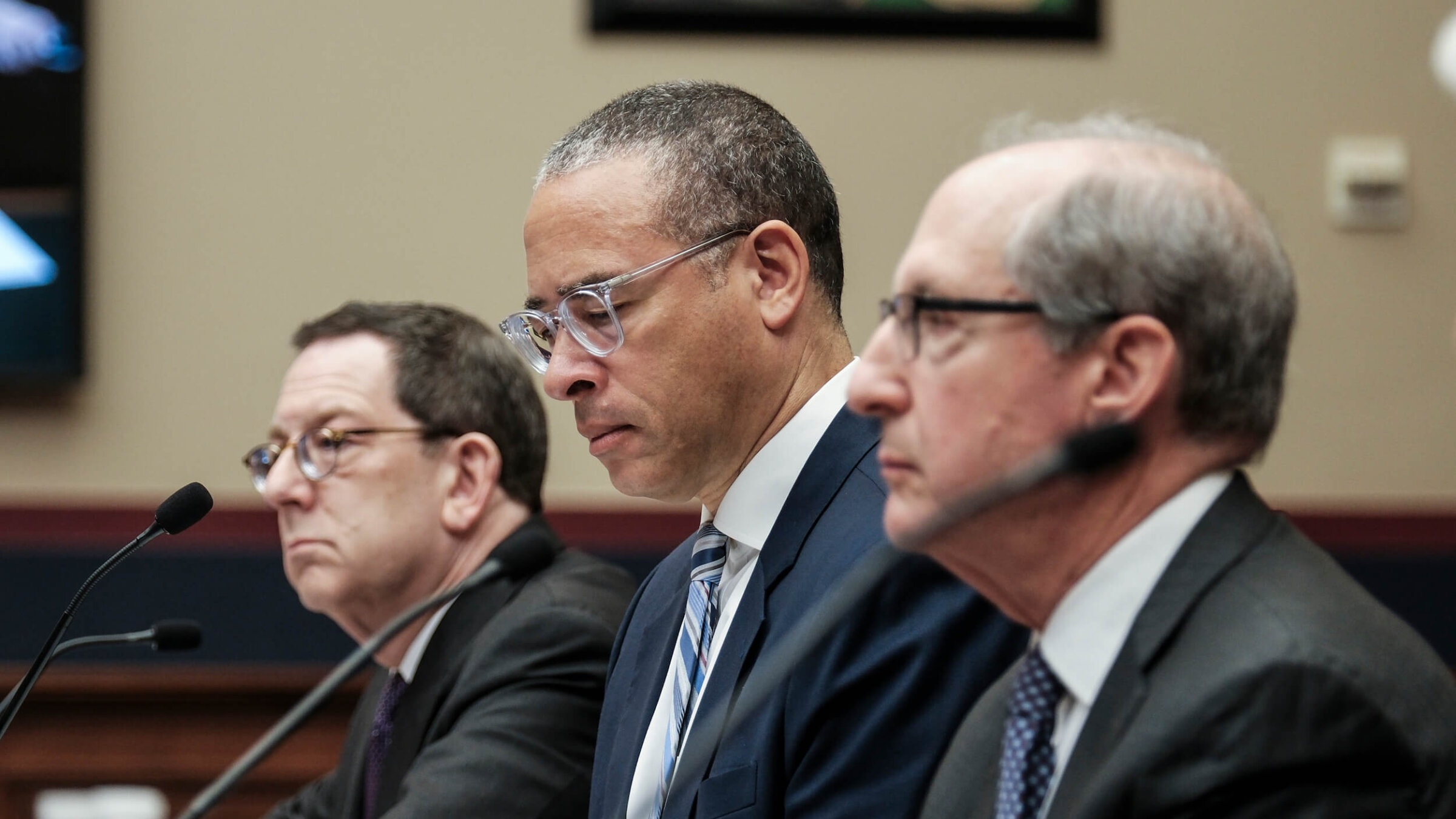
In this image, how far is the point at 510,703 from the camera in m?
1.98

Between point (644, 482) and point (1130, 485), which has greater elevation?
point (1130, 485)

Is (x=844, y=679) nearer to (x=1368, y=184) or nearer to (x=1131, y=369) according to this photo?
(x=1131, y=369)

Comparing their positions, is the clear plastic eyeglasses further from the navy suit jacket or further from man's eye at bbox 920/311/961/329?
man's eye at bbox 920/311/961/329

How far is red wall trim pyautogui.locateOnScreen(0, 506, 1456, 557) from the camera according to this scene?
3273mm

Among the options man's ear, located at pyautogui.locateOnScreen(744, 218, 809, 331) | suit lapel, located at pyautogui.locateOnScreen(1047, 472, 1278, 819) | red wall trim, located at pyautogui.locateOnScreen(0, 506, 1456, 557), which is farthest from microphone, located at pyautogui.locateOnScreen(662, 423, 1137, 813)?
red wall trim, located at pyautogui.locateOnScreen(0, 506, 1456, 557)

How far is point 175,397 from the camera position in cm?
336

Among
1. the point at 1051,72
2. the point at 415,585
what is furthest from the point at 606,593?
the point at 1051,72

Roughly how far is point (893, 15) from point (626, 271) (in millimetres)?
1913

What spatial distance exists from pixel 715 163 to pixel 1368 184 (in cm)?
222

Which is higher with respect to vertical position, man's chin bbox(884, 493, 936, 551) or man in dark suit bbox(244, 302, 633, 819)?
man's chin bbox(884, 493, 936, 551)

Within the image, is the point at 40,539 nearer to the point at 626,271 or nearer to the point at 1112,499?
the point at 626,271

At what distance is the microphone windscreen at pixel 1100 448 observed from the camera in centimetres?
105

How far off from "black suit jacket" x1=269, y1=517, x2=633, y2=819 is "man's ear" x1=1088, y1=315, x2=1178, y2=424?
1.05 m

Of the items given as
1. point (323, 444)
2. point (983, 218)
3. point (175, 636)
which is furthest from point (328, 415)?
point (983, 218)
